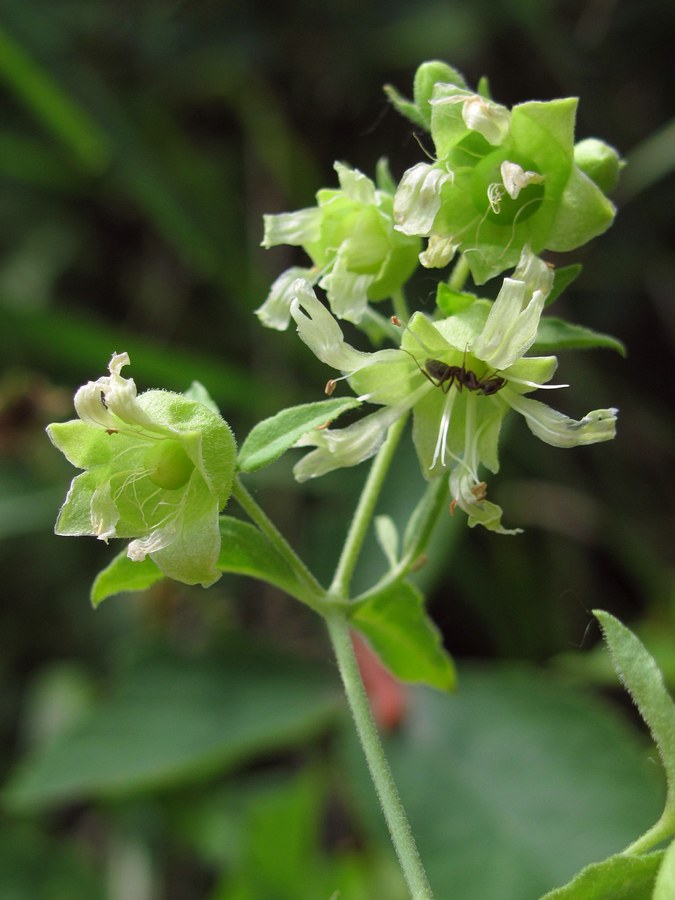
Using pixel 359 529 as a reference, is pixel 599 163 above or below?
above

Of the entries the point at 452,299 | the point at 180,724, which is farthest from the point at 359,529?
the point at 180,724

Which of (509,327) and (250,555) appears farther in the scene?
(250,555)

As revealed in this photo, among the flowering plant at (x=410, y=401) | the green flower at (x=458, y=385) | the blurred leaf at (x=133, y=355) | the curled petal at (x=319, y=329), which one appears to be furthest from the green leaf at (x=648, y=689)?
the blurred leaf at (x=133, y=355)

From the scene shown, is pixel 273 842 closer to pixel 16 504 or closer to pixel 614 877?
pixel 16 504

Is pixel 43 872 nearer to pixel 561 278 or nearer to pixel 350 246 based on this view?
pixel 350 246

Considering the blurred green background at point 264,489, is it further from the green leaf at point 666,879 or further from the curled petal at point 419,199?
the curled petal at point 419,199
